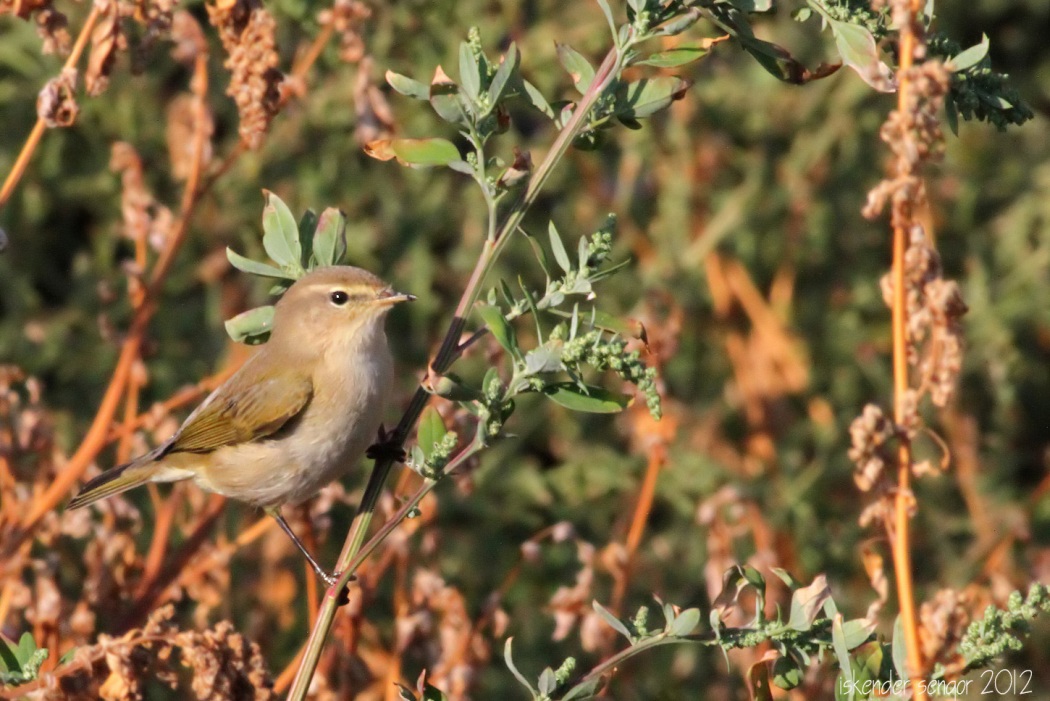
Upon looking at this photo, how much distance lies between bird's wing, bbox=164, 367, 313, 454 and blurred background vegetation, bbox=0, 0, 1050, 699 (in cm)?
102

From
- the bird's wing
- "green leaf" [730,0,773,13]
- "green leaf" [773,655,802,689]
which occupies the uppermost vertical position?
"green leaf" [730,0,773,13]

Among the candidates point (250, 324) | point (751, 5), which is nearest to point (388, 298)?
point (250, 324)

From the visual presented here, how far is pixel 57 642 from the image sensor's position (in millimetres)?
3320

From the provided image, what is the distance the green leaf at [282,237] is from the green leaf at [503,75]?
524mm

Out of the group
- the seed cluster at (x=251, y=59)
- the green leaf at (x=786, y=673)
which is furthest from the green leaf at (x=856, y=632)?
the seed cluster at (x=251, y=59)

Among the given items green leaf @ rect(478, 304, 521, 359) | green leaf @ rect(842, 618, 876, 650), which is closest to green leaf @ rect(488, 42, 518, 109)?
green leaf @ rect(478, 304, 521, 359)

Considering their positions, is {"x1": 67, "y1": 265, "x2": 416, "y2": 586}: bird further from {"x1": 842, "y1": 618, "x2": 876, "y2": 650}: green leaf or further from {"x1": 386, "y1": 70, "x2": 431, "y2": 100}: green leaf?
{"x1": 842, "y1": 618, "x2": 876, "y2": 650}: green leaf

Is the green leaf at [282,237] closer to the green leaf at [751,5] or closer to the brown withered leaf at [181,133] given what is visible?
the green leaf at [751,5]

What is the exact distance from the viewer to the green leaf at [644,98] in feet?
7.87

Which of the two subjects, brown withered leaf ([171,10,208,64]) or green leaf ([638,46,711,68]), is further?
brown withered leaf ([171,10,208,64])

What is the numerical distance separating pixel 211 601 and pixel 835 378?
3.03m

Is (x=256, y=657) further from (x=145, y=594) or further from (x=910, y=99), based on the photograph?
(x=910, y=99)

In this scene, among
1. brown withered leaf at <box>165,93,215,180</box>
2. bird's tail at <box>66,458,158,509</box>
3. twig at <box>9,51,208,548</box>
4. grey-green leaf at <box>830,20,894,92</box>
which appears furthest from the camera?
brown withered leaf at <box>165,93,215,180</box>

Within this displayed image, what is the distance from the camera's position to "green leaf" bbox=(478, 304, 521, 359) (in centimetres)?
223
